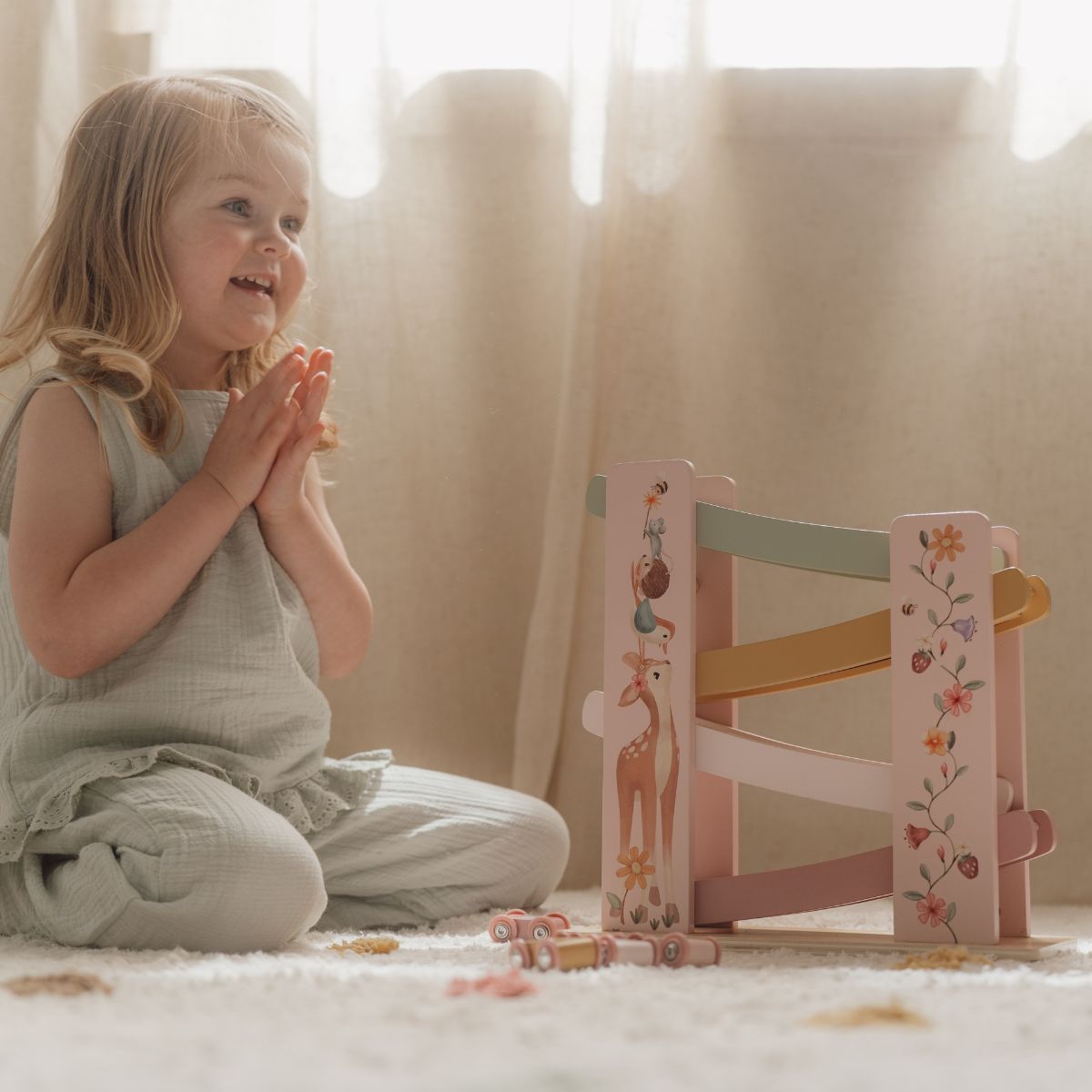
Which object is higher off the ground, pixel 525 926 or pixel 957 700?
pixel 957 700

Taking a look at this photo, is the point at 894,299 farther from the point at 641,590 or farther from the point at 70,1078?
the point at 70,1078

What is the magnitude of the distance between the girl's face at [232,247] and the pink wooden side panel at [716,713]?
1.29 feet

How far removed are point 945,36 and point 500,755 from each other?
0.82 metres

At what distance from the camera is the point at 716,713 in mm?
890

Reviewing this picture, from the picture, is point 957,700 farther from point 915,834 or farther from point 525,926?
point 525,926

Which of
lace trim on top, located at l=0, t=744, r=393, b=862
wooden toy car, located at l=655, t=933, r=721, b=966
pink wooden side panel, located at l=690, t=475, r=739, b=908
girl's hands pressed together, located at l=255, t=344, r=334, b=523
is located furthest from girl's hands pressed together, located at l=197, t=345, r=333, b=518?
wooden toy car, located at l=655, t=933, r=721, b=966

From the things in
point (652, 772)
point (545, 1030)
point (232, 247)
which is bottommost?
point (545, 1030)

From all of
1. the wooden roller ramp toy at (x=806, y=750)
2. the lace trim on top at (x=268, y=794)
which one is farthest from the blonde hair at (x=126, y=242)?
the wooden roller ramp toy at (x=806, y=750)

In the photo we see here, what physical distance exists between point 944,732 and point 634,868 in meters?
0.21

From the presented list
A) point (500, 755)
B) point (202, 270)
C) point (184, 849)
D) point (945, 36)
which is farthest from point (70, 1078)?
point (945, 36)

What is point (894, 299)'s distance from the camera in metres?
1.29

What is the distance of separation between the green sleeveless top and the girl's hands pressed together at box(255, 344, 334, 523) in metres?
0.03

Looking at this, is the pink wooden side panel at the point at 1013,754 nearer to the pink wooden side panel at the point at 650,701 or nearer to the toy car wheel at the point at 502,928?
the pink wooden side panel at the point at 650,701

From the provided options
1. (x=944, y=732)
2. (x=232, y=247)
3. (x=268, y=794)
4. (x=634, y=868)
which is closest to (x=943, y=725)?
(x=944, y=732)
